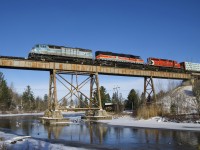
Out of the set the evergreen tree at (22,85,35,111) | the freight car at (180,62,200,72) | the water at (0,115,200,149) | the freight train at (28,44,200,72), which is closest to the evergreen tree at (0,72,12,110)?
the evergreen tree at (22,85,35,111)

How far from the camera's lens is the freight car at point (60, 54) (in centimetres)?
3425

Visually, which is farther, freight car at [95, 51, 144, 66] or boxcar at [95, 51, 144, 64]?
boxcar at [95, 51, 144, 64]

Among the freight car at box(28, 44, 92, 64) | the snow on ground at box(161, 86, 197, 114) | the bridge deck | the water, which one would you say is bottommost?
the water

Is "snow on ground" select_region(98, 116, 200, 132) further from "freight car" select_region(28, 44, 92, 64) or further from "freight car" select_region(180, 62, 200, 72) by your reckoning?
"freight car" select_region(180, 62, 200, 72)

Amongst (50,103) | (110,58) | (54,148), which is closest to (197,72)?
(110,58)

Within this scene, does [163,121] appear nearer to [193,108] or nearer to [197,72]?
[193,108]

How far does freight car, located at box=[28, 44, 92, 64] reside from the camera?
34.2m

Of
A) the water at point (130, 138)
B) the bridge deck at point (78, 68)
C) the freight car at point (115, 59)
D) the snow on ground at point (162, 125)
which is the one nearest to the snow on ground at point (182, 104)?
the snow on ground at point (162, 125)

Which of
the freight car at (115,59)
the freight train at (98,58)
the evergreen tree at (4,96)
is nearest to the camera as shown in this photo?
the freight train at (98,58)

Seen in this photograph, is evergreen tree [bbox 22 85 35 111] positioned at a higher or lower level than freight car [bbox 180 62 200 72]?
lower

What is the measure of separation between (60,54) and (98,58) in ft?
25.2

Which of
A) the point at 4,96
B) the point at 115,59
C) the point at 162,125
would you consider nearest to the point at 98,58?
the point at 115,59

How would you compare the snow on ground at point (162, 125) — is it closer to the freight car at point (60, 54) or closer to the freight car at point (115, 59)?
the freight car at point (60, 54)

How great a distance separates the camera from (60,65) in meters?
34.7
